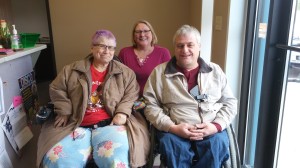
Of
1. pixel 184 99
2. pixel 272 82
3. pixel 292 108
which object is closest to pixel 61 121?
pixel 184 99

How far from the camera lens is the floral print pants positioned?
5.00ft

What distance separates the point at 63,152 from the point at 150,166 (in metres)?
0.51

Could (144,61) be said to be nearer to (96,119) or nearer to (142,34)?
(142,34)

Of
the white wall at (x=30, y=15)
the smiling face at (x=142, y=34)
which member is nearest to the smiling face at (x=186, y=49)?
the smiling face at (x=142, y=34)

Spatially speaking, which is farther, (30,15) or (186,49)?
(30,15)

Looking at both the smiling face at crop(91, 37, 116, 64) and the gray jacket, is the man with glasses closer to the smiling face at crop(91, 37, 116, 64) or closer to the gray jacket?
the gray jacket

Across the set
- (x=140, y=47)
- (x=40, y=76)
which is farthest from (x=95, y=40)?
(x=40, y=76)

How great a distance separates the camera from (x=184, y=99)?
1.62 m

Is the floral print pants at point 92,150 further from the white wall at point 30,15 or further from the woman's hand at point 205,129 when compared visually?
the white wall at point 30,15

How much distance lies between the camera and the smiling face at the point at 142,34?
222 centimetres

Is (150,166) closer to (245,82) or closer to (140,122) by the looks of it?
(140,122)

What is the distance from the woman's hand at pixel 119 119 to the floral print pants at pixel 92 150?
5 cm

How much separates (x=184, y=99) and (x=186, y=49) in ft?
0.99

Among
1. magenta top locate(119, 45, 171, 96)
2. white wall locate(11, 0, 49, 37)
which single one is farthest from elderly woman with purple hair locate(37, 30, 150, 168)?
white wall locate(11, 0, 49, 37)
